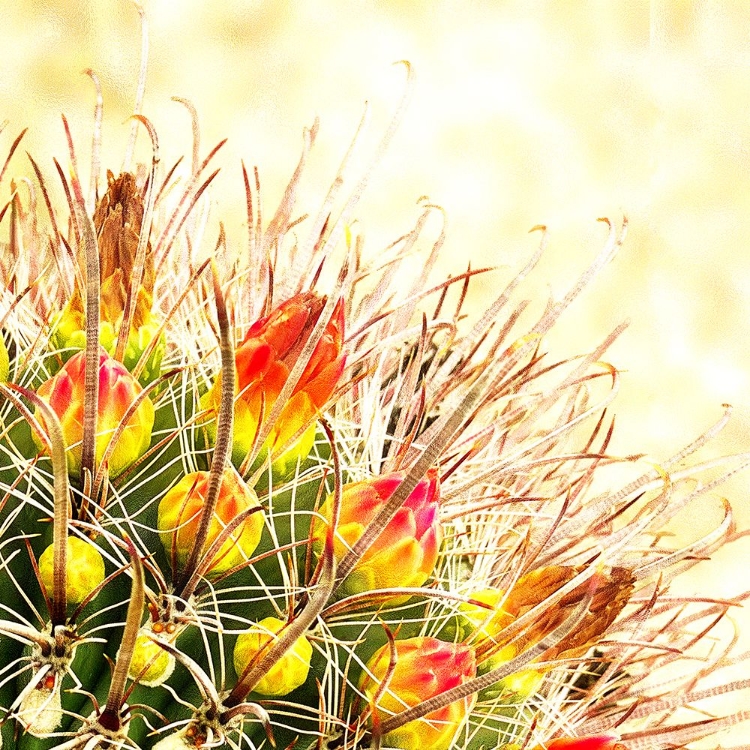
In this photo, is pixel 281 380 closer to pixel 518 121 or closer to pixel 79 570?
pixel 79 570

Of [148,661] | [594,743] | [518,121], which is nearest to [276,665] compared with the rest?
[148,661]

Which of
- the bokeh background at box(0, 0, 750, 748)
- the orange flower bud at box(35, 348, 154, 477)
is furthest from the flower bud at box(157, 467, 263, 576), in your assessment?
the bokeh background at box(0, 0, 750, 748)

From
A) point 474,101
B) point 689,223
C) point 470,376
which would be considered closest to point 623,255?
point 689,223

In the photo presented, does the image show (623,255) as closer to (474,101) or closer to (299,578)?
(474,101)

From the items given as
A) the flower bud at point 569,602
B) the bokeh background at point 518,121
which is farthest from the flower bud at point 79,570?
the bokeh background at point 518,121

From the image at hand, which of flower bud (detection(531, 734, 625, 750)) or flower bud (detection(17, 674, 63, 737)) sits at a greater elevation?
flower bud (detection(17, 674, 63, 737))

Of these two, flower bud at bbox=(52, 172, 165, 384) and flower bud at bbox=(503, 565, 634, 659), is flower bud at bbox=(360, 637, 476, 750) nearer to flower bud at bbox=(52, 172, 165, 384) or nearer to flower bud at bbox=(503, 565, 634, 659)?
flower bud at bbox=(503, 565, 634, 659)

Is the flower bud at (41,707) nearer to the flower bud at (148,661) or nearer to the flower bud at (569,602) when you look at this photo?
the flower bud at (148,661)
